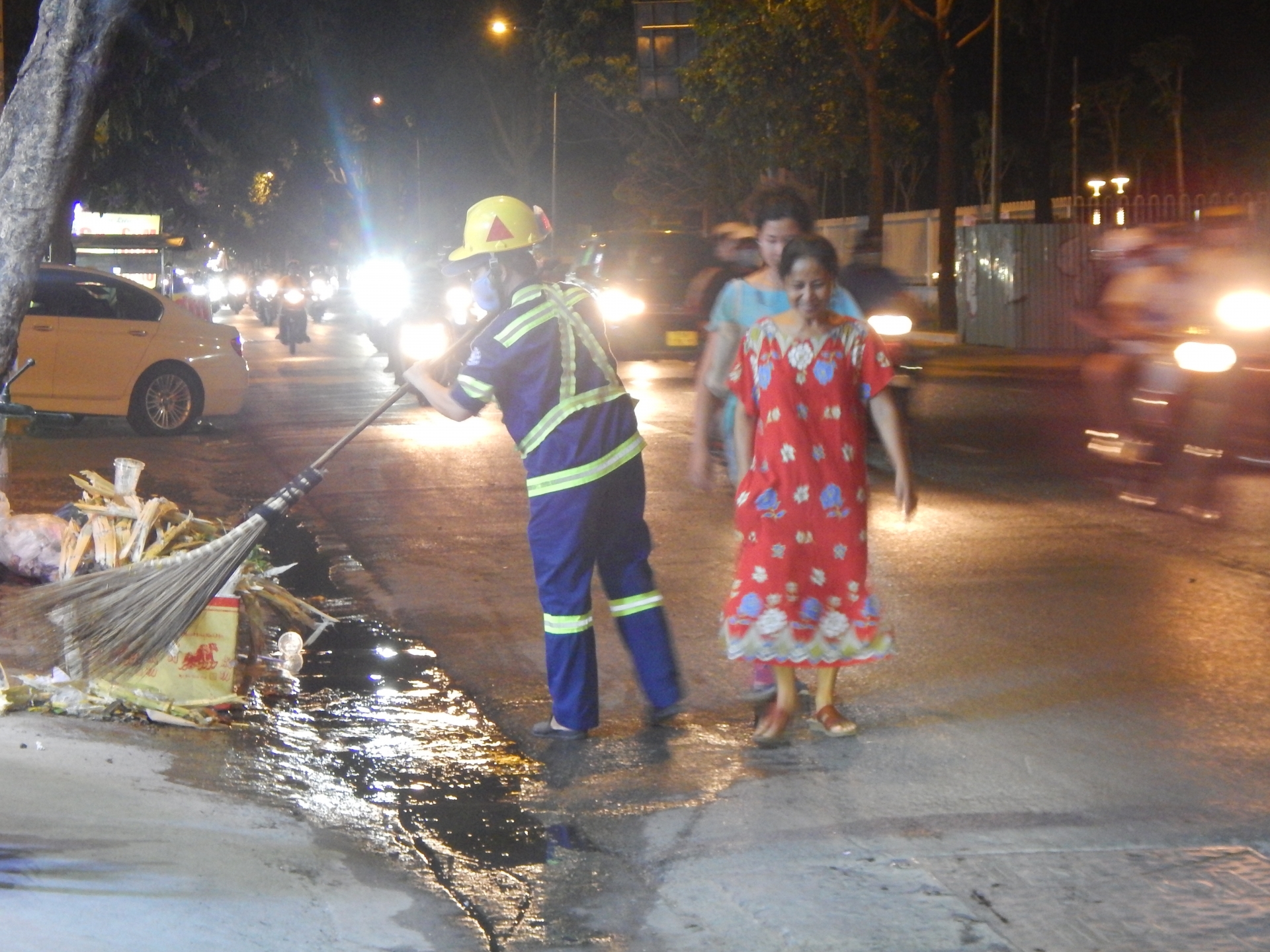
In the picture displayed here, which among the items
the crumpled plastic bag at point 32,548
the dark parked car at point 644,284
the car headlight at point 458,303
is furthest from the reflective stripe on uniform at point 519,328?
the dark parked car at point 644,284

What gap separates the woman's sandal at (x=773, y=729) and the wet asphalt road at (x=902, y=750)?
6 cm

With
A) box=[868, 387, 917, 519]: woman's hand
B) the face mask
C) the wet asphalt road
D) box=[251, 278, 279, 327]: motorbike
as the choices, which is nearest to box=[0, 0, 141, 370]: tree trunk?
the wet asphalt road

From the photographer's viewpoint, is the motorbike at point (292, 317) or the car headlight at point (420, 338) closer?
the car headlight at point (420, 338)

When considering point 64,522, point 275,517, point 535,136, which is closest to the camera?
point 275,517

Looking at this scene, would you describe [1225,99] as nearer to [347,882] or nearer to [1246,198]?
[1246,198]

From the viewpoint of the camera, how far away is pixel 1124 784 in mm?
4746

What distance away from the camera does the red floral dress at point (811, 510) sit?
16.5ft

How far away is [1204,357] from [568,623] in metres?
6.09

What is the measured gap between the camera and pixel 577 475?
202 inches

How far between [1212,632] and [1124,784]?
2111 mm

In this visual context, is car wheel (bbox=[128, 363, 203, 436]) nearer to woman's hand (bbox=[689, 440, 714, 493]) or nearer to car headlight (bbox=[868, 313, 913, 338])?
car headlight (bbox=[868, 313, 913, 338])

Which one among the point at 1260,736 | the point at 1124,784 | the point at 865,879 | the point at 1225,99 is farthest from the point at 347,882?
the point at 1225,99

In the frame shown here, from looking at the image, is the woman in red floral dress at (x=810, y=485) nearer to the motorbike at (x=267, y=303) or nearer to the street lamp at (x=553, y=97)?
the motorbike at (x=267, y=303)

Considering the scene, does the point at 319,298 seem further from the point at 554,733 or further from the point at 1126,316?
the point at 554,733
